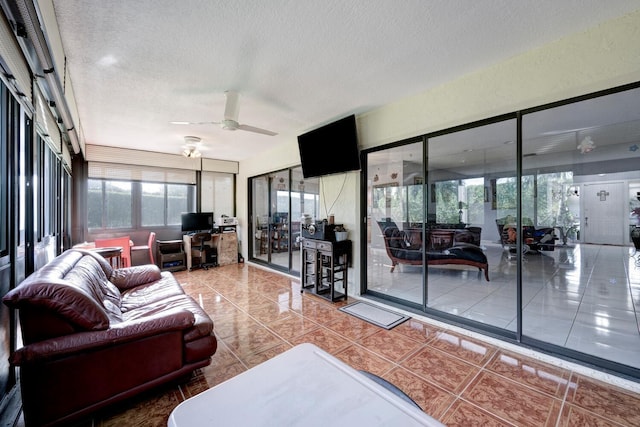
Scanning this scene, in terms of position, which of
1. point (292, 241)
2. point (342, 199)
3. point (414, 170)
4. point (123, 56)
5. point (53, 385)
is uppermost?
point (123, 56)

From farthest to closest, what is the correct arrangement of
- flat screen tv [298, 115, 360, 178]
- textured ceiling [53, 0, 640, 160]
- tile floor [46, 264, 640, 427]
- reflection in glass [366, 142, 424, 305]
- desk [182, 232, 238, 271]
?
desk [182, 232, 238, 271] → flat screen tv [298, 115, 360, 178] → reflection in glass [366, 142, 424, 305] → textured ceiling [53, 0, 640, 160] → tile floor [46, 264, 640, 427]

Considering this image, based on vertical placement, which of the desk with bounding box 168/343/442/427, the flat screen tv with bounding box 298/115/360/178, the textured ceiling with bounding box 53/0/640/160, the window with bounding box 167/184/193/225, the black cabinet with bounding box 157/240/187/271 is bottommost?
the black cabinet with bounding box 157/240/187/271

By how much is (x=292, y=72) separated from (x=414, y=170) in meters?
1.98

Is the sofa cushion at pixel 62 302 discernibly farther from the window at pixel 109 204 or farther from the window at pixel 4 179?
the window at pixel 109 204

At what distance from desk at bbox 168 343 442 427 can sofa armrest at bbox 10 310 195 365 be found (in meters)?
1.25

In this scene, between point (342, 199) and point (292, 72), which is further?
point (342, 199)

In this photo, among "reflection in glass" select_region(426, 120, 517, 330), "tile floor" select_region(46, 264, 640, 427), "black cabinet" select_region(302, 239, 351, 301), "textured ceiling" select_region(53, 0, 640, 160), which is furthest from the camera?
"black cabinet" select_region(302, 239, 351, 301)

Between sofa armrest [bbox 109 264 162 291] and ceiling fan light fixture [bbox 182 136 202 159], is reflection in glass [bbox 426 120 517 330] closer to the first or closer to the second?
sofa armrest [bbox 109 264 162 291]

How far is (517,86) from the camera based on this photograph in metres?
2.37

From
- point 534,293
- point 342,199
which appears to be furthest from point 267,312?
point 534,293

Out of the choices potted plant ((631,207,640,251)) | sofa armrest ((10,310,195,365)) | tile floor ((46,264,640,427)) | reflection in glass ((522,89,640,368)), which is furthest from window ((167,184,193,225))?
potted plant ((631,207,640,251))

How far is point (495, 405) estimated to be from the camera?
1771 millimetres

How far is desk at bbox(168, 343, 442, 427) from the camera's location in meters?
0.70

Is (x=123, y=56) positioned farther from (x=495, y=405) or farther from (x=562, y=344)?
(x=562, y=344)
